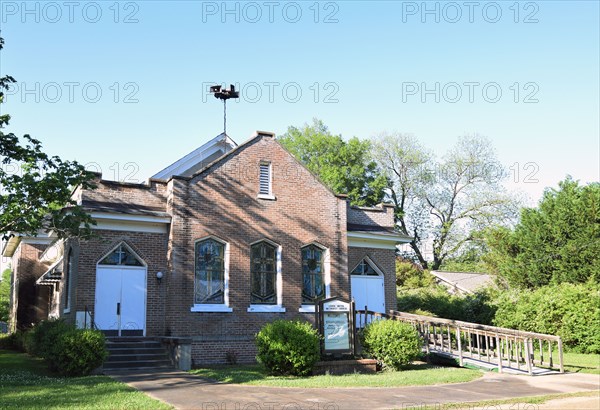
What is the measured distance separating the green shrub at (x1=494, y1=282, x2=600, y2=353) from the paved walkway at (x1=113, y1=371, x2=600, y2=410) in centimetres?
752

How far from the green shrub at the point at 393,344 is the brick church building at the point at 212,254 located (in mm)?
4260

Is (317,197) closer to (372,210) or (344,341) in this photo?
(372,210)

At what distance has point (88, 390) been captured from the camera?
11883 millimetres

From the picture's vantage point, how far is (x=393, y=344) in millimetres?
16359

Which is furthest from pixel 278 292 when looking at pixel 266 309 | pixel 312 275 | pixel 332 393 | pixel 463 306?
pixel 463 306

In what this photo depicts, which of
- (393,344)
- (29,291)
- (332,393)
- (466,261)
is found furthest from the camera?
(466,261)

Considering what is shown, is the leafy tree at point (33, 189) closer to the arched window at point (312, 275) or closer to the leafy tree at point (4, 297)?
the arched window at point (312, 275)

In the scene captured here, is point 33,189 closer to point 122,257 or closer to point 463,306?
point 122,257

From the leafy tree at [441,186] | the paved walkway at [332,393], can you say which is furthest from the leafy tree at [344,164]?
the paved walkway at [332,393]

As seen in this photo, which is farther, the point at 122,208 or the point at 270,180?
the point at 270,180

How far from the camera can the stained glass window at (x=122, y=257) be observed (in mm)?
18453

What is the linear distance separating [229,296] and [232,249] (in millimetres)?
1545

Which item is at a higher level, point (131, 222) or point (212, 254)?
point (131, 222)

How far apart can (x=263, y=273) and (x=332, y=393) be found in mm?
8348
